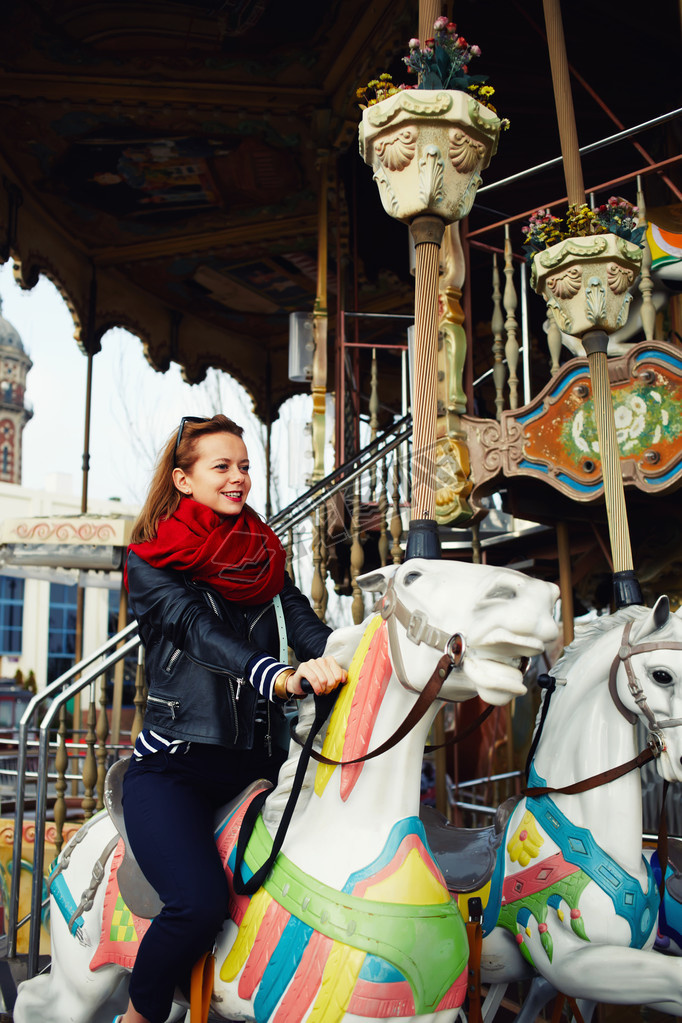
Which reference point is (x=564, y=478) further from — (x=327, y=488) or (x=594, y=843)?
(x=594, y=843)

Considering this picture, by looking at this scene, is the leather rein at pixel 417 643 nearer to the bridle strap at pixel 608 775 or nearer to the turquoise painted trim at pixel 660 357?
the bridle strap at pixel 608 775

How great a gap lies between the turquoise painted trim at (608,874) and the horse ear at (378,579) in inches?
53.2

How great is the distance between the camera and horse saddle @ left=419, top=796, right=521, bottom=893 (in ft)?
9.84

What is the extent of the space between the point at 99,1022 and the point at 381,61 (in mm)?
6242

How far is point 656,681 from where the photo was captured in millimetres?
2756

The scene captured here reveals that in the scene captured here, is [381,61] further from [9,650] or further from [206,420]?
[9,650]

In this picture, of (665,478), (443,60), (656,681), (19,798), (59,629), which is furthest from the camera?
(59,629)

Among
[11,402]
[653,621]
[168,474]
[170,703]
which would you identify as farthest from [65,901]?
[11,402]

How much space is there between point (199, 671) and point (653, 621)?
1.48 m

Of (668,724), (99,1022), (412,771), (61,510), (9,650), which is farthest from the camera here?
(61,510)

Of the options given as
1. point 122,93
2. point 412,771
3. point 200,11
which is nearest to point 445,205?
point 412,771

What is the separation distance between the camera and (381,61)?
6.42 meters

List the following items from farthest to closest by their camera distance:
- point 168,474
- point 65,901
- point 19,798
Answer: point 19,798
point 168,474
point 65,901

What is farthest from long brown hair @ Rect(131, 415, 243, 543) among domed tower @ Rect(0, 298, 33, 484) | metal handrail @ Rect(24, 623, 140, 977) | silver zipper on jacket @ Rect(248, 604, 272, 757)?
domed tower @ Rect(0, 298, 33, 484)
